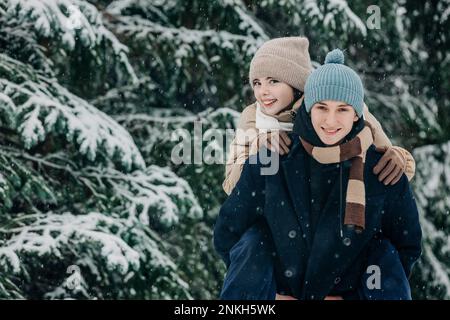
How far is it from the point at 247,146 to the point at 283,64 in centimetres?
43

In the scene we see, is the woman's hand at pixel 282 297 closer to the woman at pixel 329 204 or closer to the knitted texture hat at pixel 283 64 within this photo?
the woman at pixel 329 204

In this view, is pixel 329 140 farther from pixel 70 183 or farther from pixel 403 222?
pixel 70 183

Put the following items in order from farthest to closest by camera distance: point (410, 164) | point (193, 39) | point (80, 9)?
1. point (193, 39)
2. point (80, 9)
3. point (410, 164)

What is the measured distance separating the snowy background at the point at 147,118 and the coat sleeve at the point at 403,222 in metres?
4.24

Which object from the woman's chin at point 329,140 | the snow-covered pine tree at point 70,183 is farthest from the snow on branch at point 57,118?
the woman's chin at point 329,140

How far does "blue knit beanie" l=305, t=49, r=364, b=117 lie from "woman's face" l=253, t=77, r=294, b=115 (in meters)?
0.54

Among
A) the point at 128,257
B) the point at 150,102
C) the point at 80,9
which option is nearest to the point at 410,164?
the point at 128,257

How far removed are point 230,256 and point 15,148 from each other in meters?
5.24

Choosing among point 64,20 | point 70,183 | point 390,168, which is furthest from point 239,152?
point 70,183

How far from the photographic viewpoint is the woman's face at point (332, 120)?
2.76 meters

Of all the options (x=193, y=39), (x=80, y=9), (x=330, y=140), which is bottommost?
(x=193, y=39)

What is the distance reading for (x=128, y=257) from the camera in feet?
22.8

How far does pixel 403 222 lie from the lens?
2807mm
